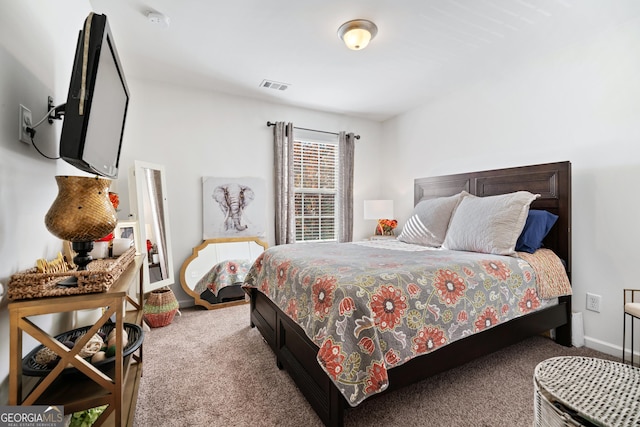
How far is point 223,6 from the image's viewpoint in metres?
1.95

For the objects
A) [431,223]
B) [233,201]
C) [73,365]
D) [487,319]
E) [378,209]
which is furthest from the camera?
[378,209]

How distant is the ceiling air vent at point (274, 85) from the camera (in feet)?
10.3

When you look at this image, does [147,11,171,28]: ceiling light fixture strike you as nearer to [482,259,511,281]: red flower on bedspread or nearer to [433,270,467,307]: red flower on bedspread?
[433,270,467,307]: red flower on bedspread

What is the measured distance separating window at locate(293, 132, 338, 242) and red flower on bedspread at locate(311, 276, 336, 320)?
254 cm

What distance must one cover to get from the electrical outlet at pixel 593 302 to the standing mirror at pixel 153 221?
12.4ft

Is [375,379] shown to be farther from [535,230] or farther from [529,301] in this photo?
[535,230]

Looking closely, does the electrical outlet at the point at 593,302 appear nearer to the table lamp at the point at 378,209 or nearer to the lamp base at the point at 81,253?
the table lamp at the point at 378,209

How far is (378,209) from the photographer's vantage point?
13.1 feet

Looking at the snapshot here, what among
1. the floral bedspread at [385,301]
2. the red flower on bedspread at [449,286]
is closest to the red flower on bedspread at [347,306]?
the floral bedspread at [385,301]

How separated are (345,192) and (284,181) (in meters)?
0.95

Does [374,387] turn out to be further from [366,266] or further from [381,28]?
[381,28]

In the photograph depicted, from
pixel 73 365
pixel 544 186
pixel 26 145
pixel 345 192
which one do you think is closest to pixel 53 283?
pixel 73 365

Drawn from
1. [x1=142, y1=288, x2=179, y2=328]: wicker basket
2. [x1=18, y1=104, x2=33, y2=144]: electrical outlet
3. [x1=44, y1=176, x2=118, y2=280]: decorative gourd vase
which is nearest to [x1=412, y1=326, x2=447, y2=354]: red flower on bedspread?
[x1=44, y1=176, x2=118, y2=280]: decorative gourd vase

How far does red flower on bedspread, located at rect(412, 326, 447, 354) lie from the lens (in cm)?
141
